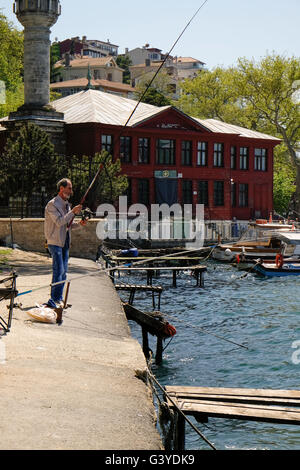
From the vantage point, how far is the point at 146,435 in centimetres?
604

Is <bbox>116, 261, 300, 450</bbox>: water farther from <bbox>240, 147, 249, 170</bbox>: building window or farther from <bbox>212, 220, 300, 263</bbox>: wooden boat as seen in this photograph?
<bbox>240, 147, 249, 170</bbox>: building window

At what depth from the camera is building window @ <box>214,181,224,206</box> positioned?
152 ft

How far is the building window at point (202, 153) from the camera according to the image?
45866 mm

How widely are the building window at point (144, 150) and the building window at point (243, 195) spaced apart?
923 cm

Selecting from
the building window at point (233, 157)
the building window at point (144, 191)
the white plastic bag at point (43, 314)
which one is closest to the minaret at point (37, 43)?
the building window at point (144, 191)

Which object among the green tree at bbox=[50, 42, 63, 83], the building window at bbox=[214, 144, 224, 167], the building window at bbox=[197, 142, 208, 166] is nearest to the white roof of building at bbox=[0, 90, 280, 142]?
the building window at bbox=[214, 144, 224, 167]

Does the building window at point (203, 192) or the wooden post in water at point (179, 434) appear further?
the building window at point (203, 192)

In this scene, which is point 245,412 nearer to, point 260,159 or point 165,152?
point 165,152

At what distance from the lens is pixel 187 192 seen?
44781mm

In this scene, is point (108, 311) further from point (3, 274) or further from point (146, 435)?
point (146, 435)

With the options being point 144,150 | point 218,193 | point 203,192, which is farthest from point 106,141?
point 218,193

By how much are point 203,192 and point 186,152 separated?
2.94 meters

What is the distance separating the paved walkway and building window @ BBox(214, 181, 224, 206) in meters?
34.8

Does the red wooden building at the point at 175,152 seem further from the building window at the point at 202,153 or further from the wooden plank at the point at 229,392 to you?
the wooden plank at the point at 229,392
